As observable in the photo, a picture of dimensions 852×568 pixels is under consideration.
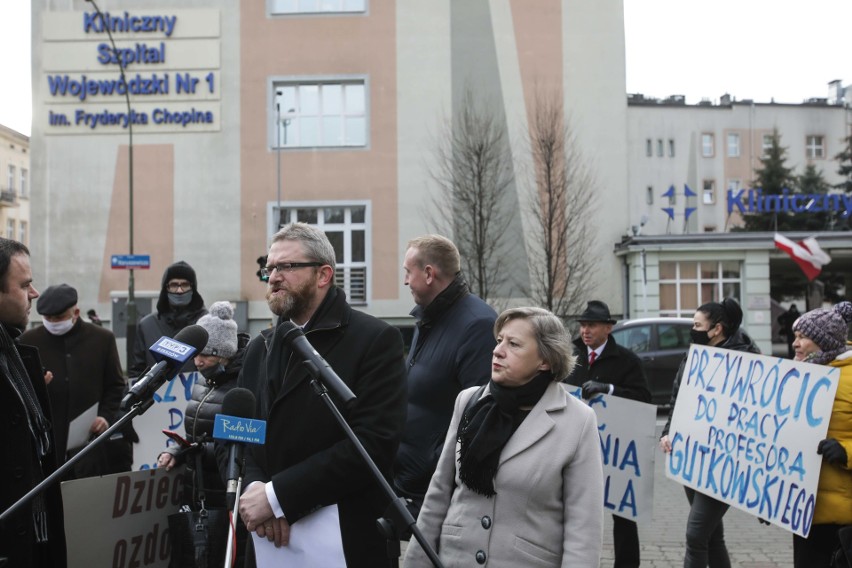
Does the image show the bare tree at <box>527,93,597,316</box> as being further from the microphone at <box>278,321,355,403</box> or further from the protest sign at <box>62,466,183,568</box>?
the microphone at <box>278,321,355,403</box>

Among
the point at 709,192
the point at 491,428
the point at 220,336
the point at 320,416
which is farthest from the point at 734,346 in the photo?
the point at 709,192

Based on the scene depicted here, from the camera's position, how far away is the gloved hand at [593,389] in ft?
21.5

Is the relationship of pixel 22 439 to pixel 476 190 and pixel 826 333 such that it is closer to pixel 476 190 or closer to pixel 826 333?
pixel 826 333

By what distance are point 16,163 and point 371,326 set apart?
267 feet

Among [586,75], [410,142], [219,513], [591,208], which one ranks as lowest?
[219,513]

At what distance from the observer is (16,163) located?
76312mm

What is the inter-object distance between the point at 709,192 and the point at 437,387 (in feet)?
219

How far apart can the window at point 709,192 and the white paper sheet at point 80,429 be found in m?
65.3

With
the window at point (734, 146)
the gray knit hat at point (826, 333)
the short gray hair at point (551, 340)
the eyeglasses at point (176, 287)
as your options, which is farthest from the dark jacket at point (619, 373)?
the window at point (734, 146)

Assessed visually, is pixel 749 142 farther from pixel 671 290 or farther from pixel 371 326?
pixel 371 326

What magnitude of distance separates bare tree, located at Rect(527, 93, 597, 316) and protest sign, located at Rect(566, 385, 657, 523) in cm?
2134

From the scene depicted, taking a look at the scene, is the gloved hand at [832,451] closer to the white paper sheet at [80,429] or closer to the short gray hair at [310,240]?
the short gray hair at [310,240]

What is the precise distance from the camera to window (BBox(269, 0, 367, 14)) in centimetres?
2914

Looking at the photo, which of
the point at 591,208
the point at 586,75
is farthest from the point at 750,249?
the point at 586,75
